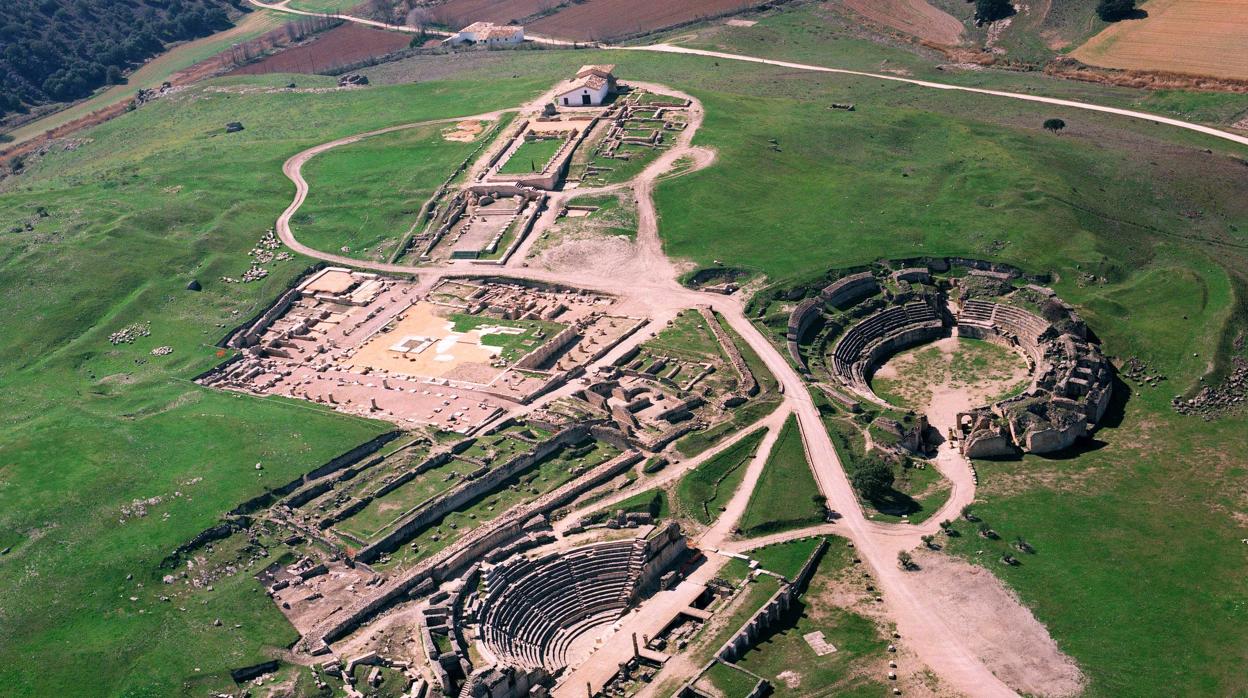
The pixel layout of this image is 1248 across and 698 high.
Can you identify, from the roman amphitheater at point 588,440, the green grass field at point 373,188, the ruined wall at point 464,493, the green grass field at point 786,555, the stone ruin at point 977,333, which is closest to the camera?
the roman amphitheater at point 588,440

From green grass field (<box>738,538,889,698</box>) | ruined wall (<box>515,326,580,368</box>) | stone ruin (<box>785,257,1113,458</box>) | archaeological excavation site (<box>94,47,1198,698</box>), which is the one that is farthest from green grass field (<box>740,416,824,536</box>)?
ruined wall (<box>515,326,580,368</box>)

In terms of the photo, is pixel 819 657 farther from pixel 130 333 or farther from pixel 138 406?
pixel 130 333

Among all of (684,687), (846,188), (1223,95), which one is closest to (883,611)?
(684,687)

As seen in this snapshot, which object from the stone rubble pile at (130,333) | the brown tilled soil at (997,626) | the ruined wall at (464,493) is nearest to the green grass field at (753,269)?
the stone rubble pile at (130,333)

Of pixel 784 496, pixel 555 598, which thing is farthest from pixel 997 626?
pixel 555 598

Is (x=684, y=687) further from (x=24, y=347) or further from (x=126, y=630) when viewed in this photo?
(x=24, y=347)

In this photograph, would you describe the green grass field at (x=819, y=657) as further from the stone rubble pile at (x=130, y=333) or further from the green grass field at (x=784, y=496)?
the stone rubble pile at (x=130, y=333)
